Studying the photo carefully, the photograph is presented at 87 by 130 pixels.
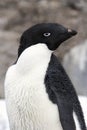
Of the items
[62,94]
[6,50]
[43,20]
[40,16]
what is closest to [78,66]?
[6,50]

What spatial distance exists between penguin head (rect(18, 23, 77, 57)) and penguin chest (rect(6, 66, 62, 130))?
0.11 meters

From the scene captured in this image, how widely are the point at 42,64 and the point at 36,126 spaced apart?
255 mm

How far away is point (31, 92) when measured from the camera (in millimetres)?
2484

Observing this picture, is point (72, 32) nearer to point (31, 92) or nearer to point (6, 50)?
point (31, 92)

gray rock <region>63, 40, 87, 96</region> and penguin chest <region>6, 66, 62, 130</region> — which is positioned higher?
penguin chest <region>6, 66, 62, 130</region>

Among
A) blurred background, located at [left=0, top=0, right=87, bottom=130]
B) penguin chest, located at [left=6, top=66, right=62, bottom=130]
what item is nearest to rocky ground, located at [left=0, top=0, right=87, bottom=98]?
blurred background, located at [left=0, top=0, right=87, bottom=130]

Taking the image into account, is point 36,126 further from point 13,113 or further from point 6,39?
point 6,39

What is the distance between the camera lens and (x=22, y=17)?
7016 millimetres

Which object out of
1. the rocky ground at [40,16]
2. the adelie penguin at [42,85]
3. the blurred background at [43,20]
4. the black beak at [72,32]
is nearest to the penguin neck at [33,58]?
the adelie penguin at [42,85]

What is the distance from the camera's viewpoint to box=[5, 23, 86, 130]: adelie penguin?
2.45 meters

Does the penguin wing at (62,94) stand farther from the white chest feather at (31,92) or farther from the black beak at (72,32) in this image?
the black beak at (72,32)

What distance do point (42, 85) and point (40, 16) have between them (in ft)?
15.1

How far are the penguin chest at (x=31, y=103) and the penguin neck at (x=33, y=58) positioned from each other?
0.03m

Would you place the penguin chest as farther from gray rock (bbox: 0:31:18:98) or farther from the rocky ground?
the rocky ground
